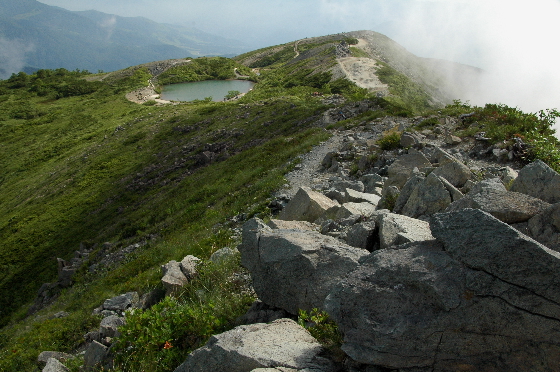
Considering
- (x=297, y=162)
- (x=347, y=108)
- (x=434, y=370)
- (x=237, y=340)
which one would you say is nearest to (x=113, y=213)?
(x=297, y=162)

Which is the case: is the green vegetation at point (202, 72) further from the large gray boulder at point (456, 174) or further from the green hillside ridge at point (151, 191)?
the large gray boulder at point (456, 174)

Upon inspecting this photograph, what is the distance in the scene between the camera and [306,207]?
510 inches

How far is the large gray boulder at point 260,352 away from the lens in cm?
505

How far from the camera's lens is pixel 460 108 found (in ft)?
87.2

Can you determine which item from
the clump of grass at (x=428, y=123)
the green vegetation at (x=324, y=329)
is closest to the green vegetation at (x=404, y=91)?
the clump of grass at (x=428, y=123)

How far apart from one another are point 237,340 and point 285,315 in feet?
5.53

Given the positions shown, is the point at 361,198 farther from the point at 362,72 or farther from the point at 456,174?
the point at 362,72

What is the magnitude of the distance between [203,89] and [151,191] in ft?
216

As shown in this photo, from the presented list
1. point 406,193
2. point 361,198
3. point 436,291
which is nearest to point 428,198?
point 406,193

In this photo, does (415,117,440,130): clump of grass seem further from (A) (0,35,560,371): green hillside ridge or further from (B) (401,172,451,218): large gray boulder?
(B) (401,172,451,218): large gray boulder

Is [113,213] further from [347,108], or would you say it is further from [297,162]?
[347,108]

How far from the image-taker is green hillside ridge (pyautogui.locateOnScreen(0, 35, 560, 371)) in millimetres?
9484

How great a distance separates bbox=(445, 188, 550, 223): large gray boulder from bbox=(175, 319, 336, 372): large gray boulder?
340 centimetres

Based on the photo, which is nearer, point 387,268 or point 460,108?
point 387,268
